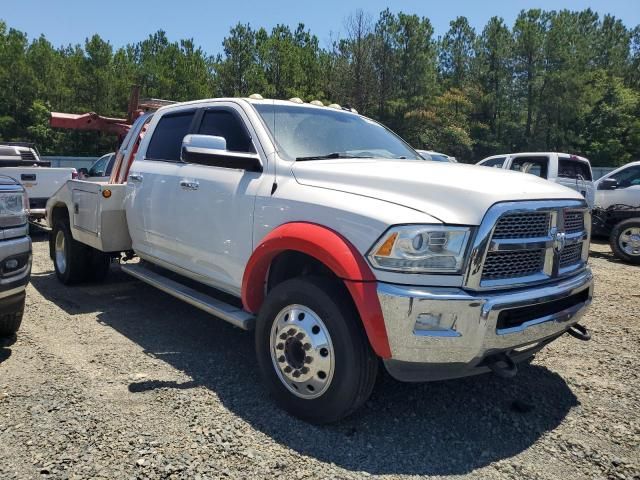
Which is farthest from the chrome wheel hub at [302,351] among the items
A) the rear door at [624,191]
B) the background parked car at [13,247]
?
the rear door at [624,191]

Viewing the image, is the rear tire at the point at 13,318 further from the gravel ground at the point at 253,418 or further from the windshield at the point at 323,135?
the windshield at the point at 323,135

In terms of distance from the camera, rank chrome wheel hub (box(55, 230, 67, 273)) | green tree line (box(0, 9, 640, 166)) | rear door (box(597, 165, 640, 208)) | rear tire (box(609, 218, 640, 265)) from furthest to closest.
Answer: green tree line (box(0, 9, 640, 166)) → rear door (box(597, 165, 640, 208)) → rear tire (box(609, 218, 640, 265)) → chrome wheel hub (box(55, 230, 67, 273))

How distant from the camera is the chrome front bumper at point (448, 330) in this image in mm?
2672

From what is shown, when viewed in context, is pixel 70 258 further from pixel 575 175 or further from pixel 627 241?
pixel 575 175

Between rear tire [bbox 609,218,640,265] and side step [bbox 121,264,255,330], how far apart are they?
7858 mm

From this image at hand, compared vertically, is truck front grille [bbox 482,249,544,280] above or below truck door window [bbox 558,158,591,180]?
below

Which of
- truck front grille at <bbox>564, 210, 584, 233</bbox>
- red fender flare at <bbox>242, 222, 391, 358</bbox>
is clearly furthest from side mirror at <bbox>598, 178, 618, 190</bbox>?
red fender flare at <bbox>242, 222, 391, 358</bbox>

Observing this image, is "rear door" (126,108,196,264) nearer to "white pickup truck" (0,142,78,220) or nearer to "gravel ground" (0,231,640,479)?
"gravel ground" (0,231,640,479)

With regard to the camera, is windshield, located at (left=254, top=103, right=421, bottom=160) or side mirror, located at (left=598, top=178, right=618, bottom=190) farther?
side mirror, located at (left=598, top=178, right=618, bottom=190)

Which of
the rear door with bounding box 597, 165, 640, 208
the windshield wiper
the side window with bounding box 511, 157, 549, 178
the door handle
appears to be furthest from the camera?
the side window with bounding box 511, 157, 549, 178

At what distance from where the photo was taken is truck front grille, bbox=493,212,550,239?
2852 millimetres

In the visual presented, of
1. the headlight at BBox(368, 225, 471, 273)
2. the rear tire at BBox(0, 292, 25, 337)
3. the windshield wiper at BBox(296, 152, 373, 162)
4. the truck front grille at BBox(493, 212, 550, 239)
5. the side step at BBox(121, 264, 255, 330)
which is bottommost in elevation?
the rear tire at BBox(0, 292, 25, 337)

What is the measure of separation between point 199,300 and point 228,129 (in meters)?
1.38

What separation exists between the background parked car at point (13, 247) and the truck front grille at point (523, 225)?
3211 millimetres
